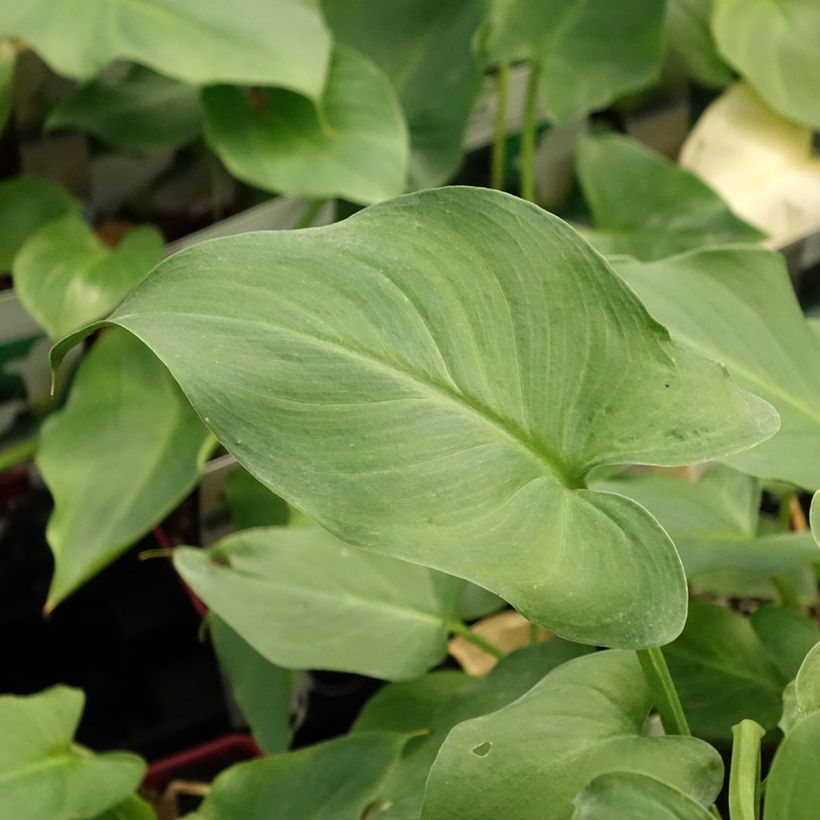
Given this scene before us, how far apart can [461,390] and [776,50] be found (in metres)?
0.73

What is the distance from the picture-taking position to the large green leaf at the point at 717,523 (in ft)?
1.73

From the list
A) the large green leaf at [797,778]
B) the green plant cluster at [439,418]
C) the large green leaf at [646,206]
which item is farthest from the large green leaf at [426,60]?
the large green leaf at [797,778]

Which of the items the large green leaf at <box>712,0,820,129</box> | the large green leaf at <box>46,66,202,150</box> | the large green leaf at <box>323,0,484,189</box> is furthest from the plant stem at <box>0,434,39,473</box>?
the large green leaf at <box>712,0,820,129</box>

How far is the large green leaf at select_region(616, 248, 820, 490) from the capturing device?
49 centimetres

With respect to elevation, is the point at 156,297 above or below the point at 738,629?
above

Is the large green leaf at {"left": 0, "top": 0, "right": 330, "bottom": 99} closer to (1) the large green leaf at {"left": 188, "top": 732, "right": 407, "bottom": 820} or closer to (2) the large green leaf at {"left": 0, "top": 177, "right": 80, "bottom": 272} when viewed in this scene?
(2) the large green leaf at {"left": 0, "top": 177, "right": 80, "bottom": 272}

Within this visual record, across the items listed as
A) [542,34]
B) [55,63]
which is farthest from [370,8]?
[55,63]

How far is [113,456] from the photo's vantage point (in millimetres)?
755

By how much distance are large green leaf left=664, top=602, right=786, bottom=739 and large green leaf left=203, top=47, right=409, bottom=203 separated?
14.9 inches

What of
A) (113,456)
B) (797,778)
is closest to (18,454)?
(113,456)

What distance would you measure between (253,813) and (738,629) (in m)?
0.26

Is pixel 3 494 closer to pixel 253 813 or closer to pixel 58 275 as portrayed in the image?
pixel 58 275

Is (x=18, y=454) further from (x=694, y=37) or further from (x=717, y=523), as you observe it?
(x=694, y=37)

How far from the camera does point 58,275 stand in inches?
30.6
